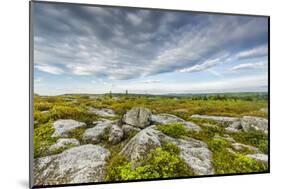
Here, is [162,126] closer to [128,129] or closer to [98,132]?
[128,129]

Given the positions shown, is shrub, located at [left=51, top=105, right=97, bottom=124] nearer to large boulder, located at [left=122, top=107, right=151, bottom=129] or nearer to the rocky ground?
the rocky ground

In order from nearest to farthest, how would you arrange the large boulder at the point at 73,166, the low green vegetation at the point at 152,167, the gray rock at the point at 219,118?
the large boulder at the point at 73,166 → the low green vegetation at the point at 152,167 → the gray rock at the point at 219,118

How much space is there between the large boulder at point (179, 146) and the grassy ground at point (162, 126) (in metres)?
0.05

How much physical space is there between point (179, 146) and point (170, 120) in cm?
26

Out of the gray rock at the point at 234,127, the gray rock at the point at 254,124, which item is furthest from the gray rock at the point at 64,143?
the gray rock at the point at 254,124

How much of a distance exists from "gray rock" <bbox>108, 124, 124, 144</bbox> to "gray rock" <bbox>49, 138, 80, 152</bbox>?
30cm

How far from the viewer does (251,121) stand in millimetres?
3387

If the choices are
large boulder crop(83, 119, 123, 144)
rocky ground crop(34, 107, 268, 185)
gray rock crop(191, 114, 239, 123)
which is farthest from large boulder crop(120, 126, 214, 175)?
gray rock crop(191, 114, 239, 123)

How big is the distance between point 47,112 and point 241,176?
194 cm

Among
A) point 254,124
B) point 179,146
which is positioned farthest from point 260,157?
point 179,146

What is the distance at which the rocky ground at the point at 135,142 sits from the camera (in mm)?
2938

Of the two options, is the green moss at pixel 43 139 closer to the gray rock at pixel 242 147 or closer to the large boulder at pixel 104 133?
the large boulder at pixel 104 133
